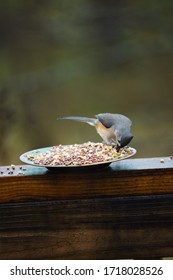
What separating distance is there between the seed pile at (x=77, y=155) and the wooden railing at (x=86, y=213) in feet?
0.10

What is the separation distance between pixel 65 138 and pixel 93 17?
900 millimetres

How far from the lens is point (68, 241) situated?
150cm

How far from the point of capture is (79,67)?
3.62 meters

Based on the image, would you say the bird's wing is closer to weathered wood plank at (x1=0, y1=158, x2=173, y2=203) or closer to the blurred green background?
weathered wood plank at (x1=0, y1=158, x2=173, y2=203)

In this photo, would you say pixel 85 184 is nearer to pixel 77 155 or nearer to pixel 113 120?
pixel 77 155

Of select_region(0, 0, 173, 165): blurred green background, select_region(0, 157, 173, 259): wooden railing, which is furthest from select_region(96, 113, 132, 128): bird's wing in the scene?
select_region(0, 0, 173, 165): blurred green background

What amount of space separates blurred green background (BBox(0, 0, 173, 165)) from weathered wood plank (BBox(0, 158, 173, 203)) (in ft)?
6.91

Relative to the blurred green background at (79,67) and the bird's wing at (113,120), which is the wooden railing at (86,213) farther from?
the blurred green background at (79,67)

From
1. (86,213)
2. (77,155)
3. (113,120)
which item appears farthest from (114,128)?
(86,213)

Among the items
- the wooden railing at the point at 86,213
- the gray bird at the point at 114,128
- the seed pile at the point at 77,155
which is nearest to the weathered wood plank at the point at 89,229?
the wooden railing at the point at 86,213

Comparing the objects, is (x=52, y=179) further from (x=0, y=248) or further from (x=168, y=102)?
(x=168, y=102)

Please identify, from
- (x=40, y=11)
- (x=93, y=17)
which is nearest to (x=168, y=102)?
(x=93, y=17)

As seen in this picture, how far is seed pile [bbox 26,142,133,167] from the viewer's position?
1514 mm

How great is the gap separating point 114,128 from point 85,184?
17.5 inches
